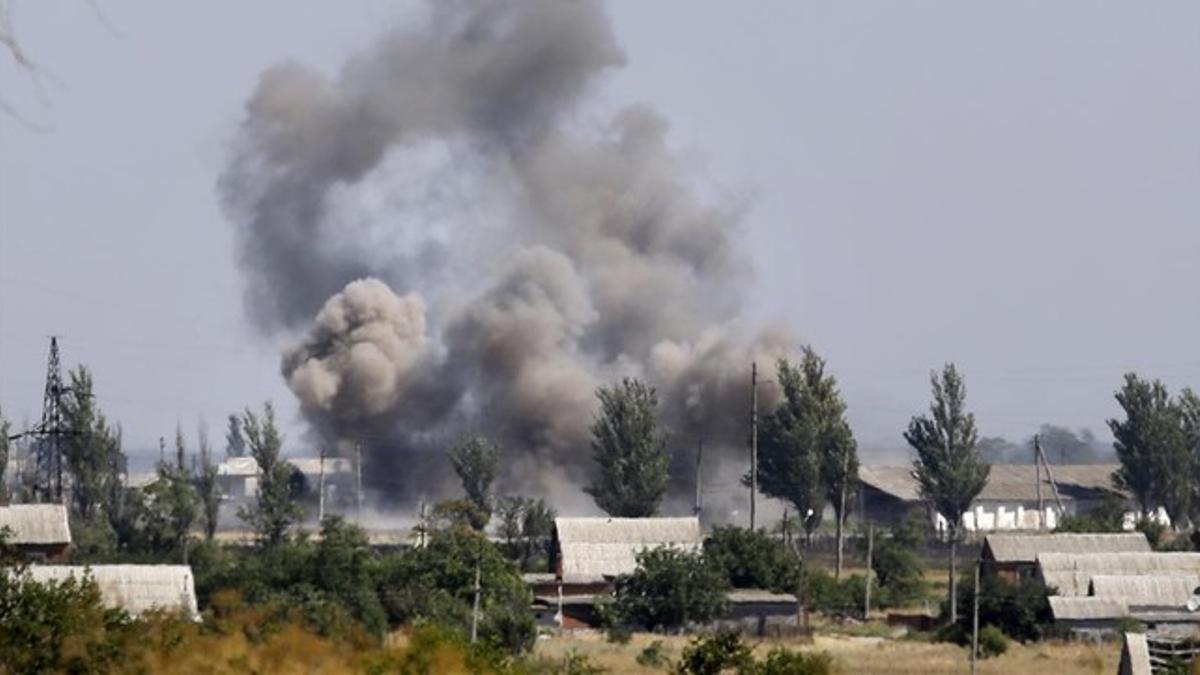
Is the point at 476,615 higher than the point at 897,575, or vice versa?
the point at 897,575

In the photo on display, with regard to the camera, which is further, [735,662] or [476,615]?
[476,615]

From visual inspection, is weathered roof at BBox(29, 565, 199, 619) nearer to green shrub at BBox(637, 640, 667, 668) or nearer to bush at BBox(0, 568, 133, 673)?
green shrub at BBox(637, 640, 667, 668)

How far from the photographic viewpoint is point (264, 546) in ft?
198

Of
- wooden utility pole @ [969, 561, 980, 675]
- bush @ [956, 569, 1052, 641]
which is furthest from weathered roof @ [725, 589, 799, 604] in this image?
wooden utility pole @ [969, 561, 980, 675]

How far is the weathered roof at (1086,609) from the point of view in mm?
49156

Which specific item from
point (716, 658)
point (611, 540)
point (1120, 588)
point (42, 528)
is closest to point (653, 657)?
point (1120, 588)

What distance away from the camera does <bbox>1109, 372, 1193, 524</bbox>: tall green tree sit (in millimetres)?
76488

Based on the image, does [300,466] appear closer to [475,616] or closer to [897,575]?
[897,575]

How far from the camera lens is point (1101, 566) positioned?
5466 cm

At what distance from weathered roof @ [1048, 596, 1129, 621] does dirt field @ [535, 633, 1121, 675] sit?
4.30 feet

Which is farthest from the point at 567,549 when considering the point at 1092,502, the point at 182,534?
the point at 1092,502

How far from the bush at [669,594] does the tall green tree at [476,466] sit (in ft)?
80.5

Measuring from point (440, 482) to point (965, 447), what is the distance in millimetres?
17581

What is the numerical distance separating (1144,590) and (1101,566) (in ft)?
13.1
